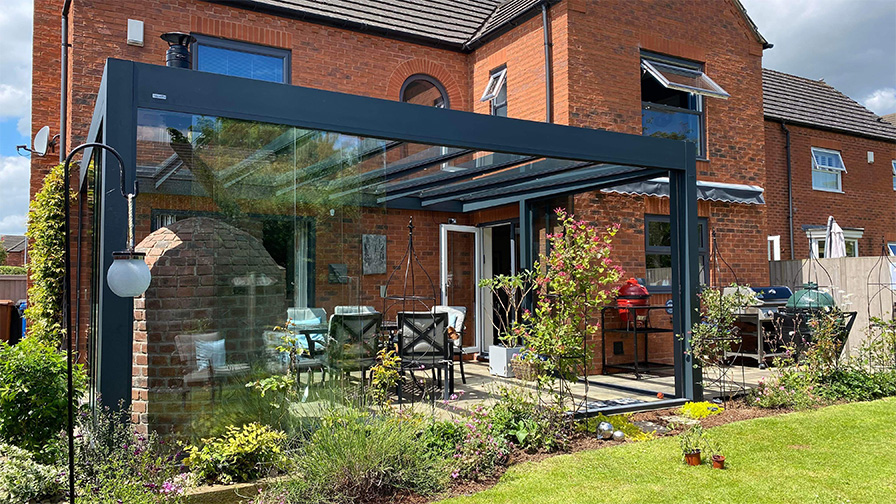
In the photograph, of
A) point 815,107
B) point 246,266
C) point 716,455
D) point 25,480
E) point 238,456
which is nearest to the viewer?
point 25,480

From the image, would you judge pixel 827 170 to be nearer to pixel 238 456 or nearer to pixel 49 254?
pixel 238 456

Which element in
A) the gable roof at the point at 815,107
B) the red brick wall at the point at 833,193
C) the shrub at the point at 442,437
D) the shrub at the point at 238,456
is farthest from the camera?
the gable roof at the point at 815,107

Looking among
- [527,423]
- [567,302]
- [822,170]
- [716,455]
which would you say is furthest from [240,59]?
[822,170]

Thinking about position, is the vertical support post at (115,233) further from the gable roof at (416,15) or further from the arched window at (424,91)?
the arched window at (424,91)

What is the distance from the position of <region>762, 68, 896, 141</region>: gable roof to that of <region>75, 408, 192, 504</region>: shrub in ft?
44.3

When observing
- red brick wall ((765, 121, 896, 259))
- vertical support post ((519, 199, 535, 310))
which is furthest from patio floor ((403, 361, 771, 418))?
red brick wall ((765, 121, 896, 259))

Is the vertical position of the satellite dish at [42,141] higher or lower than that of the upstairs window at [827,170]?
lower

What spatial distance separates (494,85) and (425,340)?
509 centimetres

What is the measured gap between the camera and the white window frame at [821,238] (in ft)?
43.9

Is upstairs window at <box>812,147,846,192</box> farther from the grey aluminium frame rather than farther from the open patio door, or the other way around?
the grey aluminium frame

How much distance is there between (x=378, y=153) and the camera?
16.5 feet

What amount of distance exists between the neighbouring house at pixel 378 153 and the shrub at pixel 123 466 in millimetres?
212

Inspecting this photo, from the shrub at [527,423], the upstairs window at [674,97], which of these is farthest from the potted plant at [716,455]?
the upstairs window at [674,97]

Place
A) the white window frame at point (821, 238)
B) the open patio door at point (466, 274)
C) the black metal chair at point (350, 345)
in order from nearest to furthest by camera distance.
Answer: the black metal chair at point (350, 345) < the open patio door at point (466, 274) < the white window frame at point (821, 238)
